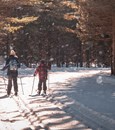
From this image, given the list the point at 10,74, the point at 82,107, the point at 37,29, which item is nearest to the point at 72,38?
the point at 37,29

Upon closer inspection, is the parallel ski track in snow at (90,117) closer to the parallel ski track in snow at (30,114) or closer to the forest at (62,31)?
the parallel ski track in snow at (30,114)

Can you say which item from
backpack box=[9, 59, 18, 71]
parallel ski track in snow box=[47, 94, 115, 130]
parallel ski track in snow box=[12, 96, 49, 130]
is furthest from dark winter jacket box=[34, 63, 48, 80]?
parallel ski track in snow box=[47, 94, 115, 130]

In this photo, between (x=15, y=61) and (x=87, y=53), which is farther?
(x=87, y=53)

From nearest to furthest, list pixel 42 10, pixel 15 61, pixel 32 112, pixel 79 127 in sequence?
1. pixel 79 127
2. pixel 32 112
3. pixel 15 61
4. pixel 42 10

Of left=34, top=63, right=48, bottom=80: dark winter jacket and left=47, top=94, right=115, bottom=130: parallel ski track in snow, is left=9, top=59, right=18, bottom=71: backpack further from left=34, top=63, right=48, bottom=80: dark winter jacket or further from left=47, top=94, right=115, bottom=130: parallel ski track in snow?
left=47, top=94, right=115, bottom=130: parallel ski track in snow

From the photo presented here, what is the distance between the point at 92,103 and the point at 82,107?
50.8 inches

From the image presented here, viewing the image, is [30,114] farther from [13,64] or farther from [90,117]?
[13,64]

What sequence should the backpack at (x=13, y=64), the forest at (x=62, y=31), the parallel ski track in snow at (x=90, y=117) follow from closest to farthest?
the parallel ski track in snow at (x=90, y=117)
the backpack at (x=13, y=64)
the forest at (x=62, y=31)

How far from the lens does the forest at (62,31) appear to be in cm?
3306

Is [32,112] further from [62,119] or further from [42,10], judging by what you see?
[42,10]

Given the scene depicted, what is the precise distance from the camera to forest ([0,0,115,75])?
33.1 meters

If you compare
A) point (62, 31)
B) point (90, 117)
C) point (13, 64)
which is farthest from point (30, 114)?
point (62, 31)

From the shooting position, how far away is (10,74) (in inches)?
784

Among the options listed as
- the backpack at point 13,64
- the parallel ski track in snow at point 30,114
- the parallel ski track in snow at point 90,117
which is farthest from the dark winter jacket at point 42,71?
the parallel ski track in snow at point 90,117
